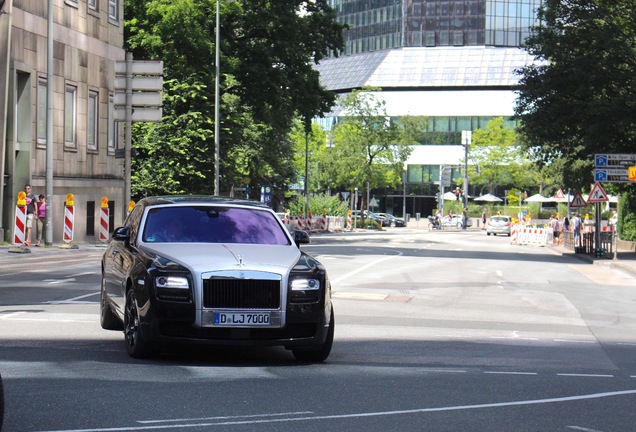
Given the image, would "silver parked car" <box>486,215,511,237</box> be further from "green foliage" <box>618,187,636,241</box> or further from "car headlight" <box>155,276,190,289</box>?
"car headlight" <box>155,276,190,289</box>

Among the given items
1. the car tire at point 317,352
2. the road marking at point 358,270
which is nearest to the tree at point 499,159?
the road marking at point 358,270

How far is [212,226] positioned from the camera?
11711 millimetres

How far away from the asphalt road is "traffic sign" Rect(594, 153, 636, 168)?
2112 cm

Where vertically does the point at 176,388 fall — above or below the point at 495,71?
below

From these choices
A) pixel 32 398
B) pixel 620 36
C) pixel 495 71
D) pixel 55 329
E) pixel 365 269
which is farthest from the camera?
pixel 495 71

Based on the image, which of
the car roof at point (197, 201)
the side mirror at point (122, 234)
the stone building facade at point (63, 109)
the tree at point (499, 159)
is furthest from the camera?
the tree at point (499, 159)

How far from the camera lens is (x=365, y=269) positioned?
1157 inches

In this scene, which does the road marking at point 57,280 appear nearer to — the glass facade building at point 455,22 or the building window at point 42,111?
the building window at point 42,111

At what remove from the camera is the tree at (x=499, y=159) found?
11356 centimetres

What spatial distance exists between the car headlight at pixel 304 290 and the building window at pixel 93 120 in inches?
1314

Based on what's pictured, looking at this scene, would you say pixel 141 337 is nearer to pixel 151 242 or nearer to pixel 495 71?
pixel 151 242

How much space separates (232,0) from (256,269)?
39139mm

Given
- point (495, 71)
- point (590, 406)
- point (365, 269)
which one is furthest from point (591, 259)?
point (495, 71)

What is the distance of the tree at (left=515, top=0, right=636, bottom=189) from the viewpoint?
41688 mm
